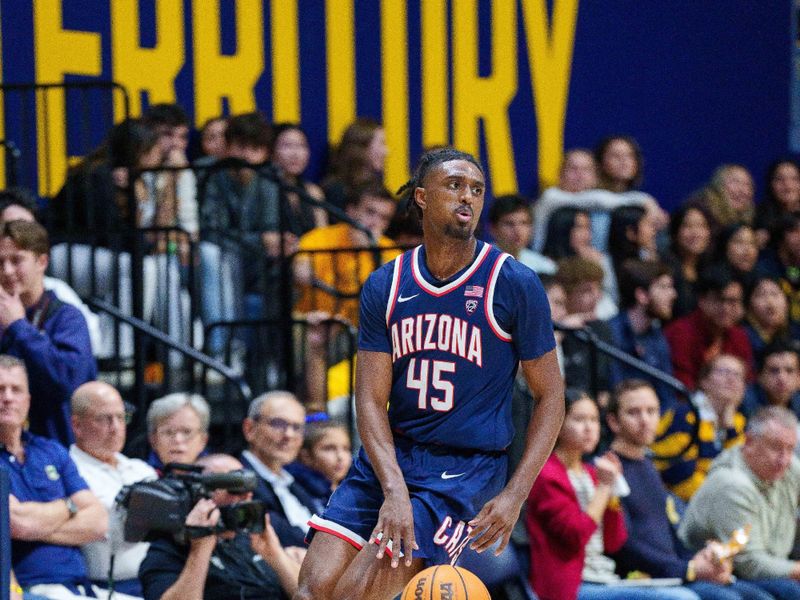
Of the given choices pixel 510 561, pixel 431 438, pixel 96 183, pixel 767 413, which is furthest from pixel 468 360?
pixel 96 183

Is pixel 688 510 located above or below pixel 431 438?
below

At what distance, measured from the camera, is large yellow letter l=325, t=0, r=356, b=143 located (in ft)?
40.5

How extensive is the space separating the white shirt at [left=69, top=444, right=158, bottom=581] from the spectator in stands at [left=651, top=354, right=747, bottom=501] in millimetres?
3725

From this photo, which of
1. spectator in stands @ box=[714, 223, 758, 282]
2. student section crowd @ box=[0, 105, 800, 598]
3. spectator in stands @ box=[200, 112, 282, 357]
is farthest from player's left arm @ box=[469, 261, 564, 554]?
spectator in stands @ box=[714, 223, 758, 282]

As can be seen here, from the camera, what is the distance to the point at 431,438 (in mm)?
5344

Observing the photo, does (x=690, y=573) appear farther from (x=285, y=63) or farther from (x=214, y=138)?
(x=285, y=63)

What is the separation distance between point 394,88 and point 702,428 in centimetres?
395

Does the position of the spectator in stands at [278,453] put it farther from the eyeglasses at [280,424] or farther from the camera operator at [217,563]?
the camera operator at [217,563]

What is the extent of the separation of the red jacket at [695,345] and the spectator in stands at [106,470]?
4.62 metres

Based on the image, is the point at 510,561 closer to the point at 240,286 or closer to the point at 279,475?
the point at 279,475

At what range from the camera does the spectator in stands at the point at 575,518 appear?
7.87 m

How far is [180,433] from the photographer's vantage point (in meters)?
7.58

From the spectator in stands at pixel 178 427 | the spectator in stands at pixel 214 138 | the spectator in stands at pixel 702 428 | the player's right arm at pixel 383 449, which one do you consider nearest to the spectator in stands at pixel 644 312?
the spectator in stands at pixel 702 428

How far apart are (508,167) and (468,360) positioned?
7.99 metres
